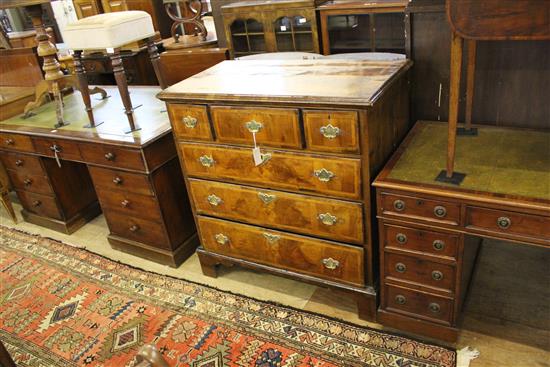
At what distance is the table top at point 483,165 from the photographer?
156 centimetres

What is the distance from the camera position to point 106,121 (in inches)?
107

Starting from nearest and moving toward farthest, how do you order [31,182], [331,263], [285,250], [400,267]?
[400,267] < [331,263] < [285,250] < [31,182]

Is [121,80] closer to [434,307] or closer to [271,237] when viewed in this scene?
[271,237]

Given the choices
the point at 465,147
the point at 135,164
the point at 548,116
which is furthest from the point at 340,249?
the point at 135,164

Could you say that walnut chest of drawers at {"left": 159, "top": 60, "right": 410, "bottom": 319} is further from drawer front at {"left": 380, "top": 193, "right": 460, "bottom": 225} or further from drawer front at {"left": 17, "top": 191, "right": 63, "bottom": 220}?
drawer front at {"left": 17, "top": 191, "right": 63, "bottom": 220}

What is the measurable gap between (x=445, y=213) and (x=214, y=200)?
1.05 metres

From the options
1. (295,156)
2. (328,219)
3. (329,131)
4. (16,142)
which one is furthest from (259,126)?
(16,142)

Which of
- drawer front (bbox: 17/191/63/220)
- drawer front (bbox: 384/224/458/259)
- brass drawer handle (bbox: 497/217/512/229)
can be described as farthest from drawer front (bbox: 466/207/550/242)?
drawer front (bbox: 17/191/63/220)

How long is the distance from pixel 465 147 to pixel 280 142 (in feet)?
2.39

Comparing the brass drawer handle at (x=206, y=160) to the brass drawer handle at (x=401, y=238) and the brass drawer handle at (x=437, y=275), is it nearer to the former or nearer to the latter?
the brass drawer handle at (x=401, y=238)

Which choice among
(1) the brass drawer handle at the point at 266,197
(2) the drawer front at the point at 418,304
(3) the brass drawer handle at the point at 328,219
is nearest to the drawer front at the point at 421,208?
(3) the brass drawer handle at the point at 328,219

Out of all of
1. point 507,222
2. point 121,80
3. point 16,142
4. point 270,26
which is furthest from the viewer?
point 270,26

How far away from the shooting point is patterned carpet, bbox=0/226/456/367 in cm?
194

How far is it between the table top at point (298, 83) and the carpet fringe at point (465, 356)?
1056mm
